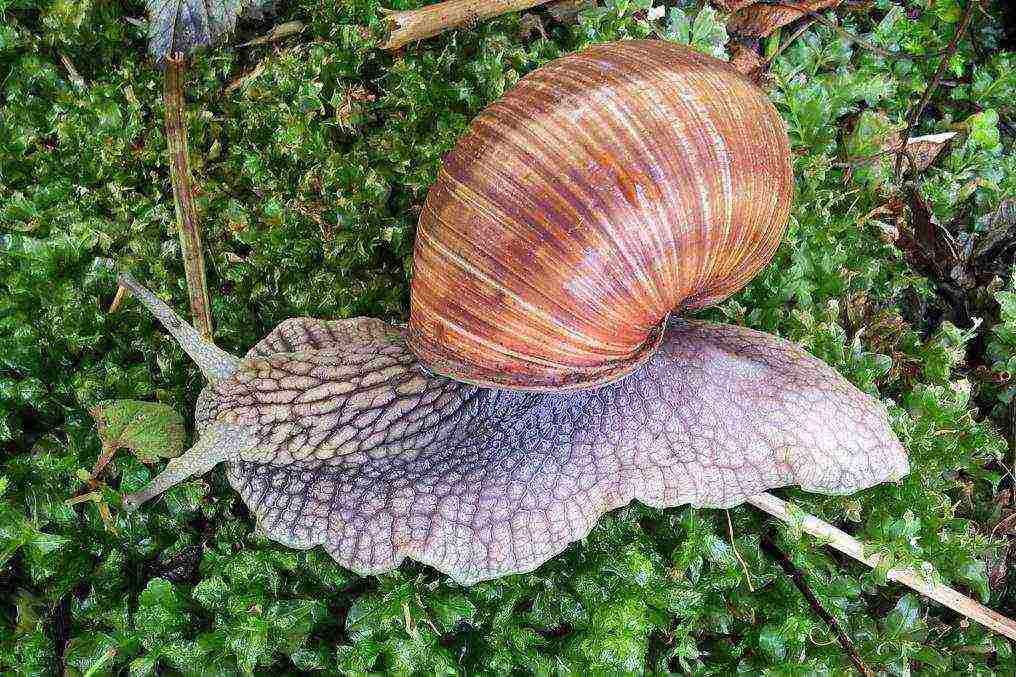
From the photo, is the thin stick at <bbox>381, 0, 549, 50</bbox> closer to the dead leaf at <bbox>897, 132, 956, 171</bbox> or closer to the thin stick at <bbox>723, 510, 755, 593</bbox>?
the dead leaf at <bbox>897, 132, 956, 171</bbox>

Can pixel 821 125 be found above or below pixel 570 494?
above

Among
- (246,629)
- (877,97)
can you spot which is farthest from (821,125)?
(246,629)

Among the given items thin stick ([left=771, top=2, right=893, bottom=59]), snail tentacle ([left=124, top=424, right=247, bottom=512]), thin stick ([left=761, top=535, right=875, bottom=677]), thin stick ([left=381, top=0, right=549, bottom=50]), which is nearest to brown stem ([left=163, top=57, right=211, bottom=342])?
snail tentacle ([left=124, top=424, right=247, bottom=512])

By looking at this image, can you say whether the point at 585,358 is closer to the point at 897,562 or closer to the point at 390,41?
the point at 897,562

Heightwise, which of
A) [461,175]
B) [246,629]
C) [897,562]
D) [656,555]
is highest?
[461,175]

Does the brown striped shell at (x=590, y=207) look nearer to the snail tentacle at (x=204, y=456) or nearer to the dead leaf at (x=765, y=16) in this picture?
the snail tentacle at (x=204, y=456)

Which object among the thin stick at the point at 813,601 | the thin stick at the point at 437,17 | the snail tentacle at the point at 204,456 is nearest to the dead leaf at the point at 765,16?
the thin stick at the point at 437,17
